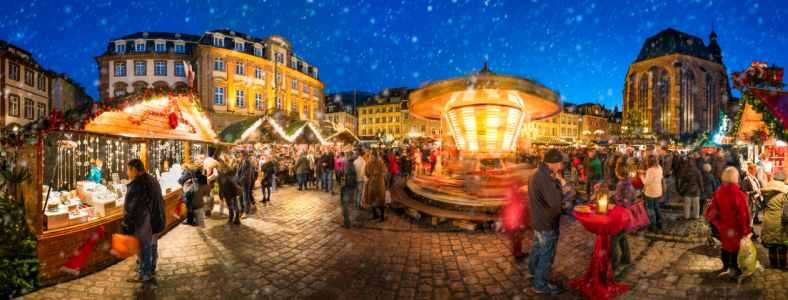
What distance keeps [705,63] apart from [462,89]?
6344cm

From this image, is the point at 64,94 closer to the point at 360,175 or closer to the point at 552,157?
the point at 360,175

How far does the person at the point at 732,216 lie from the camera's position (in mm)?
3922

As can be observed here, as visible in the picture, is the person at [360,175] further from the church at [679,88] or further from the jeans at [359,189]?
the church at [679,88]

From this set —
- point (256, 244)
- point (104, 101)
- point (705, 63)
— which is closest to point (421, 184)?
point (256, 244)

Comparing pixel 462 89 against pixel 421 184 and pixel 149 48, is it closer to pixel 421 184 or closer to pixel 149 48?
pixel 421 184

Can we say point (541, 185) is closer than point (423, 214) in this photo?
Yes

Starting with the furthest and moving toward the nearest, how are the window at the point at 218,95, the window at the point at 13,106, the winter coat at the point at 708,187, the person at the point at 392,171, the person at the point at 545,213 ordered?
the window at the point at 218,95, the window at the point at 13,106, the person at the point at 392,171, the winter coat at the point at 708,187, the person at the point at 545,213

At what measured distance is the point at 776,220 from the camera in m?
4.24

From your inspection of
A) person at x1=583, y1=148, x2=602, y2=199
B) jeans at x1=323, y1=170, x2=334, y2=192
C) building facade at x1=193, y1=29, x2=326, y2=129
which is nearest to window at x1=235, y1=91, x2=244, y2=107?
building facade at x1=193, y1=29, x2=326, y2=129

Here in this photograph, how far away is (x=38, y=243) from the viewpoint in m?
3.87

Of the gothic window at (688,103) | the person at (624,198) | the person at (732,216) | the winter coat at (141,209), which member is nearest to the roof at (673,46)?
the gothic window at (688,103)

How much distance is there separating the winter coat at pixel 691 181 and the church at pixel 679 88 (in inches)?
2007

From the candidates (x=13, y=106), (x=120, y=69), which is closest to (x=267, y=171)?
(x=13, y=106)

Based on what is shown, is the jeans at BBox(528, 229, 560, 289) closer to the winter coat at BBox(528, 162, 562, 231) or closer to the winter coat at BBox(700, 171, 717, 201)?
the winter coat at BBox(528, 162, 562, 231)
